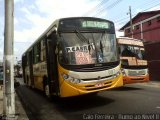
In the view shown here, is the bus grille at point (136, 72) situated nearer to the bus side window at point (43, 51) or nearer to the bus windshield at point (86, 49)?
the bus side window at point (43, 51)

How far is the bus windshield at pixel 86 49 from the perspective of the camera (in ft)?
37.3

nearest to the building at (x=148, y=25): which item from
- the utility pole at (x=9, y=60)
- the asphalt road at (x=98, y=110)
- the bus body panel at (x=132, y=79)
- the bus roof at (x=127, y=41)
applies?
the bus roof at (x=127, y=41)

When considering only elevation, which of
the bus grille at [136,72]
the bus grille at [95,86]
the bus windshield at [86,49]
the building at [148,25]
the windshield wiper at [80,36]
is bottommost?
the bus grille at [95,86]

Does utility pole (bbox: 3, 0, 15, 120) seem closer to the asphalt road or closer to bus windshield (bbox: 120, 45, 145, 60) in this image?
the asphalt road

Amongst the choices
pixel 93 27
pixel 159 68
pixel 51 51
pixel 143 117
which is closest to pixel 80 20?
pixel 93 27

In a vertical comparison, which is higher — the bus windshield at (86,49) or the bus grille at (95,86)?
the bus windshield at (86,49)

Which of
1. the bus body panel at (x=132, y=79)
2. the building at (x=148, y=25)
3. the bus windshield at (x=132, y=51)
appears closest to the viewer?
the bus body panel at (x=132, y=79)

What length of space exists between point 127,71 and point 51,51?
660 cm

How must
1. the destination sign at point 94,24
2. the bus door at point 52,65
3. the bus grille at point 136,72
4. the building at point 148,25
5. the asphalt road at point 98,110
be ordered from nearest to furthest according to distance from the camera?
1. the asphalt road at point 98,110
2. the bus door at point 52,65
3. the destination sign at point 94,24
4. the bus grille at point 136,72
5. the building at point 148,25

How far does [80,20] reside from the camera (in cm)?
1205

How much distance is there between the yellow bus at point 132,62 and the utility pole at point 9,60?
8.83 meters

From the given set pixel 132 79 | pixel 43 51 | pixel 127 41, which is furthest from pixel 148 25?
pixel 43 51

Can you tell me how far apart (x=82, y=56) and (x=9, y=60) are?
2.69 m

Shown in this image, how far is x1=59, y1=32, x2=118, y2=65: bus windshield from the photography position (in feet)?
37.3
